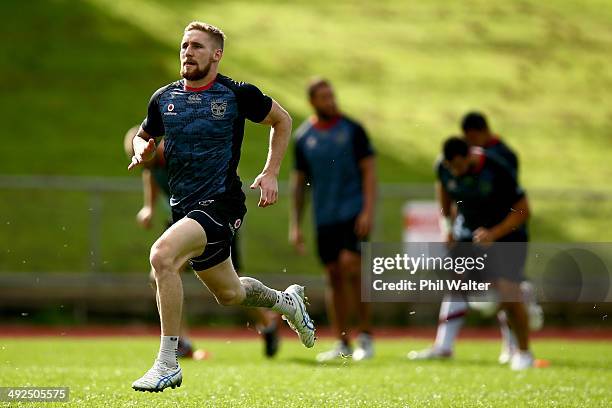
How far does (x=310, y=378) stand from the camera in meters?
8.83

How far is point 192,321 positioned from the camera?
52.9 feet

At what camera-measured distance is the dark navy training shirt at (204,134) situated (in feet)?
21.8

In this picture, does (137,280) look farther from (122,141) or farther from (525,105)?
(525,105)

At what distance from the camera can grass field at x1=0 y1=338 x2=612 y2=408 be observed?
7227 mm

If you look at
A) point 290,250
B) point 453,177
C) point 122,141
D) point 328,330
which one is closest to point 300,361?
point 453,177

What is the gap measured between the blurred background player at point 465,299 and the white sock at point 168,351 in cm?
472

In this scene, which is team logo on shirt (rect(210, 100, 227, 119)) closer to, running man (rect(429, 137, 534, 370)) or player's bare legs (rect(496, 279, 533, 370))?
running man (rect(429, 137, 534, 370))

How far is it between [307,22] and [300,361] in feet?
62.1

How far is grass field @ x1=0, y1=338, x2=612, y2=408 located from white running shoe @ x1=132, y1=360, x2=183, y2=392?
1.99 feet

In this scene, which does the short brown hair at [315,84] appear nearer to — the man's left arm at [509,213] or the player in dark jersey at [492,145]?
the player in dark jersey at [492,145]

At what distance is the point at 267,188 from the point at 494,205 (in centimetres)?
412

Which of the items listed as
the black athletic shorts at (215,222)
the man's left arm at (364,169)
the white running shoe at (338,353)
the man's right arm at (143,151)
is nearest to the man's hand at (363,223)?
the man's left arm at (364,169)

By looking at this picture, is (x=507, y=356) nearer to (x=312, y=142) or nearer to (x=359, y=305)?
(x=359, y=305)

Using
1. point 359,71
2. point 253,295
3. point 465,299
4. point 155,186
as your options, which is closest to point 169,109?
point 253,295
